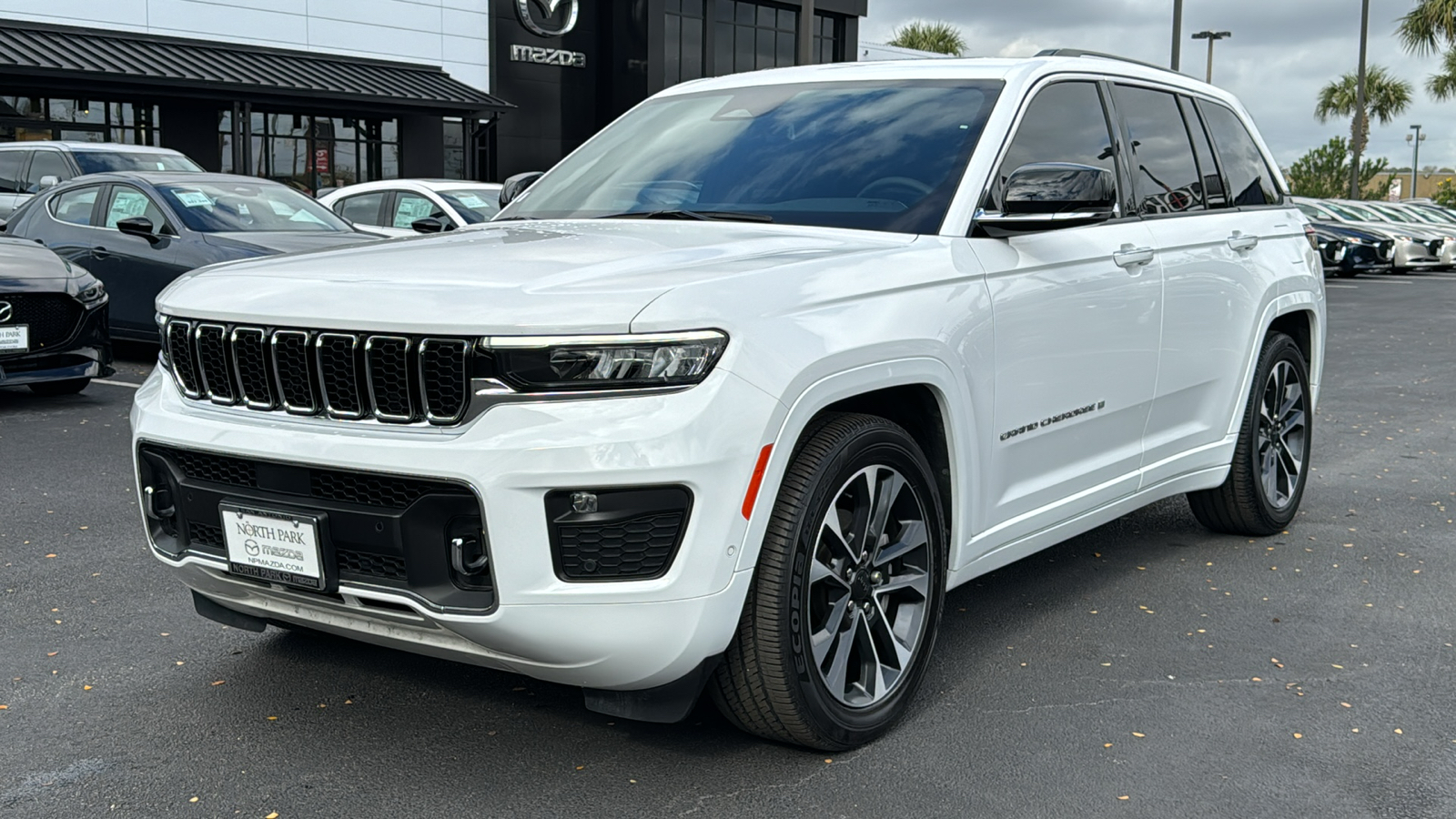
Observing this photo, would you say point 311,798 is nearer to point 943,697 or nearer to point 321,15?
point 943,697

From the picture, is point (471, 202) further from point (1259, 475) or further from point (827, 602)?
point (827, 602)

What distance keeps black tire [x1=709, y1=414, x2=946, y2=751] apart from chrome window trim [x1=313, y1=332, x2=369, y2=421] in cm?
97

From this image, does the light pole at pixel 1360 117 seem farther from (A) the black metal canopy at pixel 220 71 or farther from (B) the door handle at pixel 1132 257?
(B) the door handle at pixel 1132 257

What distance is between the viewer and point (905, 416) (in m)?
3.84

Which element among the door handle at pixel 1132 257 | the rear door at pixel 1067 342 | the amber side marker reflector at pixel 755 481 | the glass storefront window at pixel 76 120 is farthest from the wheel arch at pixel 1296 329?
the glass storefront window at pixel 76 120

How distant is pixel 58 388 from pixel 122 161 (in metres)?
6.23

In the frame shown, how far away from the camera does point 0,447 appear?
304 inches

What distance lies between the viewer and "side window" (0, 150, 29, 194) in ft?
51.6

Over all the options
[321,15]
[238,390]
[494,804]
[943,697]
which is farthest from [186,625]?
[321,15]

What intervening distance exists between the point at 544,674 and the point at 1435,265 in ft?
114

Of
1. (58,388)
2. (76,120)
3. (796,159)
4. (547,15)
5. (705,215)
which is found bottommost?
(58,388)

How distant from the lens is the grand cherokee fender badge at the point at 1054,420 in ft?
13.3

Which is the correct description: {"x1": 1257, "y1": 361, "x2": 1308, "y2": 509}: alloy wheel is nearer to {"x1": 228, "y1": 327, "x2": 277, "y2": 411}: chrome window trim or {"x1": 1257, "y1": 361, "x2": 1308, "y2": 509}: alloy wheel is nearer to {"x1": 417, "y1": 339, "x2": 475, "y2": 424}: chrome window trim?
{"x1": 417, "y1": 339, "x2": 475, "y2": 424}: chrome window trim

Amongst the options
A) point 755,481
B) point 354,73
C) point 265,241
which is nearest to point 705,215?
point 755,481
